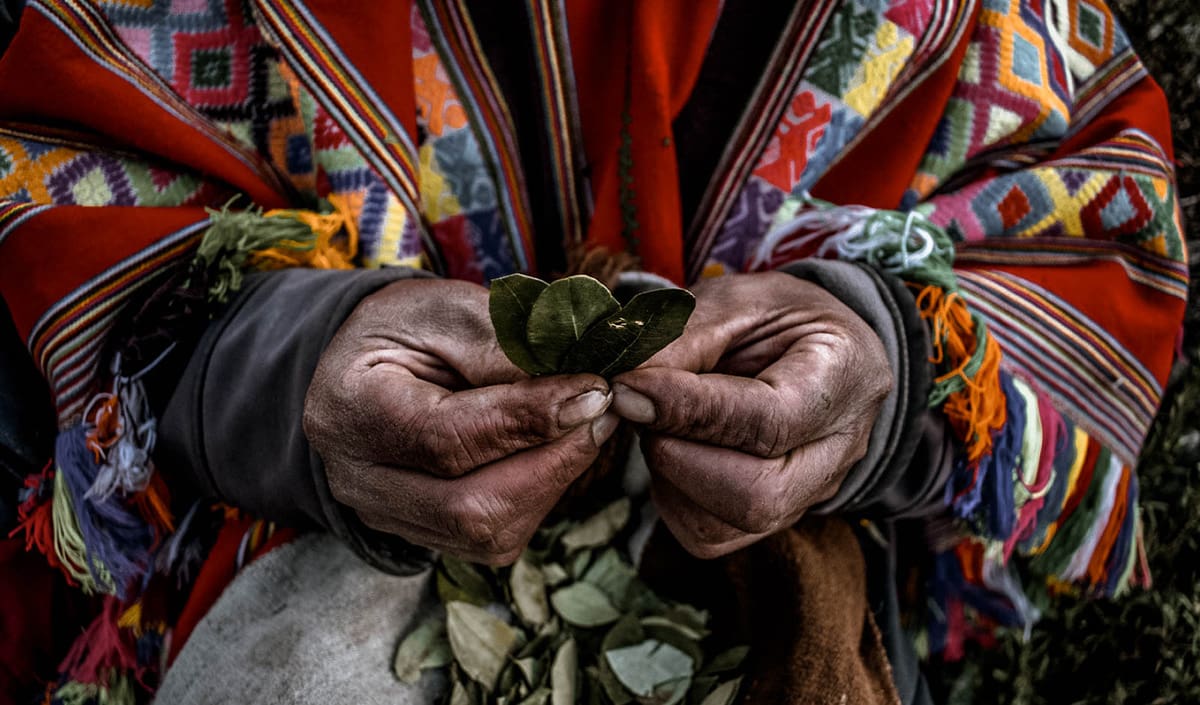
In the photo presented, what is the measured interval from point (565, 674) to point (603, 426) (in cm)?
38

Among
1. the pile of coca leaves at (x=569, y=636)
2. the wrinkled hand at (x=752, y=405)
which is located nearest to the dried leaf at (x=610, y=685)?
the pile of coca leaves at (x=569, y=636)

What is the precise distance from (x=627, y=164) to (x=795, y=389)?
1.56 ft

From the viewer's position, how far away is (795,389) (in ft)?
2.40

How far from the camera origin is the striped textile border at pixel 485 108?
1077mm

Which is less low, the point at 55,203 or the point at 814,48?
the point at 814,48

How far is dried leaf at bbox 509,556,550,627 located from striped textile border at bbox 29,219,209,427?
551mm

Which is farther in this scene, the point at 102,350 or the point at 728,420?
the point at 102,350

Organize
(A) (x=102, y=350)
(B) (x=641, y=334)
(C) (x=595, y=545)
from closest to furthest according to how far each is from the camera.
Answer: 1. (B) (x=641, y=334)
2. (A) (x=102, y=350)
3. (C) (x=595, y=545)

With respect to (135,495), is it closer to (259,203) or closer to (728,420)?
(259,203)

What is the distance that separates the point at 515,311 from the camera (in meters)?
0.61

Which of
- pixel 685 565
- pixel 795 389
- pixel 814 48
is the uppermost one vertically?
pixel 814 48

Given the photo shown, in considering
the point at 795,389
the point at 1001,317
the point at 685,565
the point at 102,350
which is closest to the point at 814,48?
the point at 1001,317

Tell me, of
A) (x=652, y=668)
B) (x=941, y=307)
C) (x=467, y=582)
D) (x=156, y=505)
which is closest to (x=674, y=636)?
(x=652, y=668)

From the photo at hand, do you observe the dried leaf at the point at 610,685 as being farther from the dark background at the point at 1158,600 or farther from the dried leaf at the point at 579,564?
the dark background at the point at 1158,600
